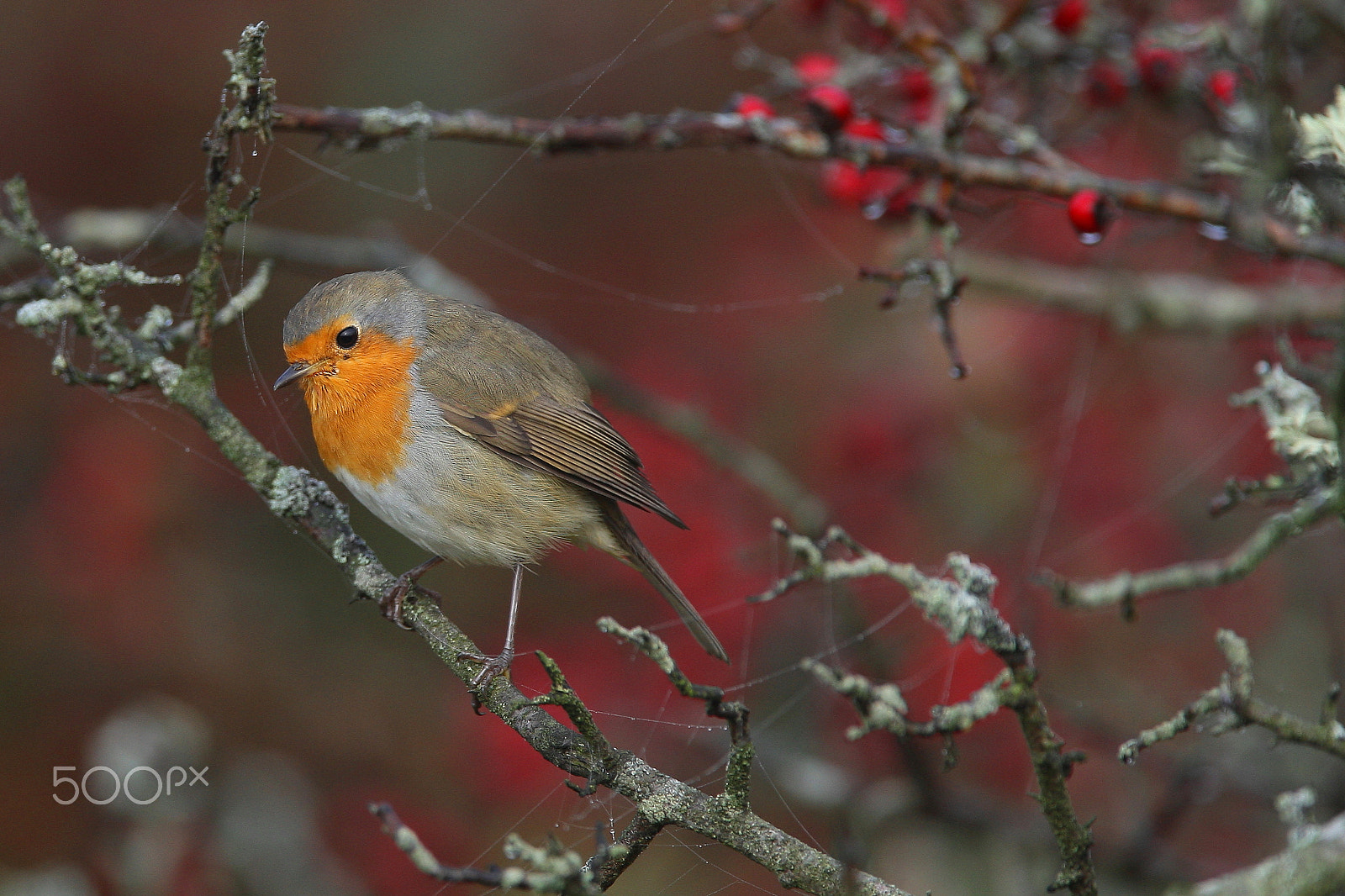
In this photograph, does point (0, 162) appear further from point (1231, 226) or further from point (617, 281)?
point (1231, 226)

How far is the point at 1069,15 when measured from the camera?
2314 mm

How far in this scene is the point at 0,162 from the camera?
152 inches

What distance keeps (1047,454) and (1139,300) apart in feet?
3.38

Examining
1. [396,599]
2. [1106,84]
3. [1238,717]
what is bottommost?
[396,599]

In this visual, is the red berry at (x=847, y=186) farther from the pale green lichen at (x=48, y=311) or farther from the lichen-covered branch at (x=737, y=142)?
the pale green lichen at (x=48, y=311)

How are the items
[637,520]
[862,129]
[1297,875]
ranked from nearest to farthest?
[1297,875] < [862,129] < [637,520]

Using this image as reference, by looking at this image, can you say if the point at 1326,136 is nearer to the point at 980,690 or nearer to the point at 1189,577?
the point at 1189,577

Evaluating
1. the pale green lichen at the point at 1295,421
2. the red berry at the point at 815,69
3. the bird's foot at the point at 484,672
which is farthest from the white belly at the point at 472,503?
the pale green lichen at the point at 1295,421

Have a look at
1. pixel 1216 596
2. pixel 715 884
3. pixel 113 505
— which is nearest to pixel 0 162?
pixel 113 505

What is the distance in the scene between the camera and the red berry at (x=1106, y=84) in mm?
2352

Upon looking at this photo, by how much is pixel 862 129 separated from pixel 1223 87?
82 centimetres

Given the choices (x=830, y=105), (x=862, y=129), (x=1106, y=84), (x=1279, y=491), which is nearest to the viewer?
(x=1279, y=491)

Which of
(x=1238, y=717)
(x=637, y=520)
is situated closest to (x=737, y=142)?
(x=1238, y=717)

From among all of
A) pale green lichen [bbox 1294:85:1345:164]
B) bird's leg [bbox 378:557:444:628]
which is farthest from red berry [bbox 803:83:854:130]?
bird's leg [bbox 378:557:444:628]
